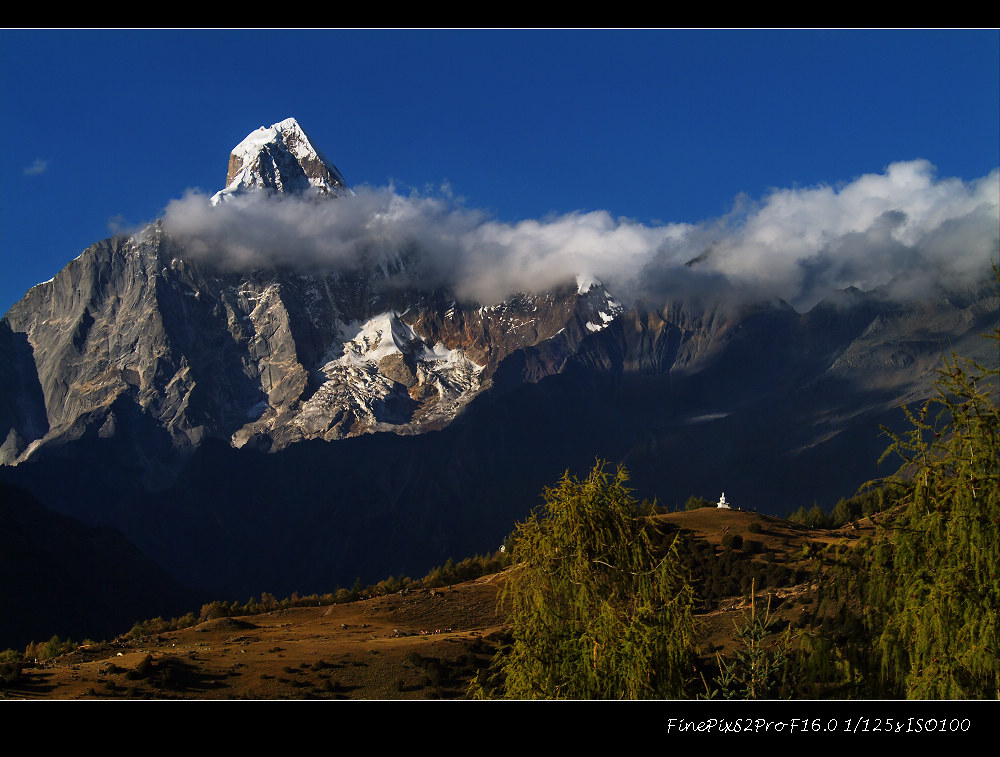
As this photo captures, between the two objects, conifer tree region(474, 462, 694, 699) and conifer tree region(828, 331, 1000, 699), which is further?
conifer tree region(474, 462, 694, 699)

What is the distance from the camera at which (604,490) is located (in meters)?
18.5

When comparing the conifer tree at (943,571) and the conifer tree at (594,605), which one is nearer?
the conifer tree at (943,571)

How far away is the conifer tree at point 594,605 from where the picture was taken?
55.0 ft

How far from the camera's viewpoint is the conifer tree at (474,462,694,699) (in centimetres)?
1675

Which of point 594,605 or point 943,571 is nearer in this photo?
point 943,571

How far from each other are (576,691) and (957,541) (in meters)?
6.78

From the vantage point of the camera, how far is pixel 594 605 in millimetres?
17516

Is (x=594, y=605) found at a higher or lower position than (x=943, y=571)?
lower
